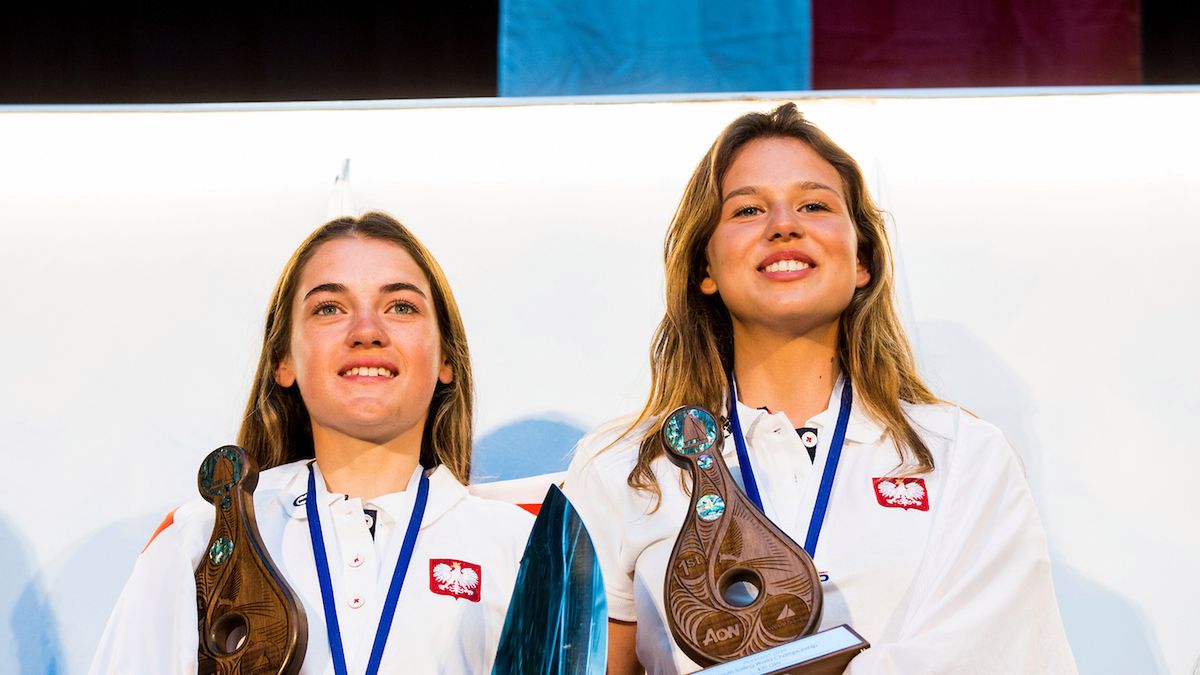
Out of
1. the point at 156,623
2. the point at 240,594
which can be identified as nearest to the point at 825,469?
the point at 240,594

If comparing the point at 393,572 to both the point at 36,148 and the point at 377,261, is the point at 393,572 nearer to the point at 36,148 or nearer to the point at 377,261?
the point at 377,261

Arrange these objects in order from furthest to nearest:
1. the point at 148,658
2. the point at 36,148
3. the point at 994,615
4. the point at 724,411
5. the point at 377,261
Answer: the point at 36,148
the point at 377,261
the point at 724,411
the point at 148,658
the point at 994,615

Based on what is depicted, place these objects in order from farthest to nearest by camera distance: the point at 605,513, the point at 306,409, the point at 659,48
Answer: the point at 659,48, the point at 306,409, the point at 605,513

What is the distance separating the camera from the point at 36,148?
3896 millimetres

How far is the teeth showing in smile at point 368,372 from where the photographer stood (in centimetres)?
312

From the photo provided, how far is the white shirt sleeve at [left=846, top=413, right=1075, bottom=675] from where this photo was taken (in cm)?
246

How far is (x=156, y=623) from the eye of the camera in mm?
2836

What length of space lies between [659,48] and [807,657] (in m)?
2.05

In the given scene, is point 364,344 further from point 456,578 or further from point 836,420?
point 836,420

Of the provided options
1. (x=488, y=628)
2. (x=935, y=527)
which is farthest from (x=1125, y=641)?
(x=488, y=628)

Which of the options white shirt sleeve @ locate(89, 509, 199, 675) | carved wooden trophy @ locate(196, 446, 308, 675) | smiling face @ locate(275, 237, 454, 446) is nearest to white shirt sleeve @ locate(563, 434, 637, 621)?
smiling face @ locate(275, 237, 454, 446)

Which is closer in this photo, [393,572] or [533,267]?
[393,572]

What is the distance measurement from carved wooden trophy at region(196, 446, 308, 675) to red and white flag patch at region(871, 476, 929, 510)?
3.81ft

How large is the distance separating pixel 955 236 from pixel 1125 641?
1.09 m
